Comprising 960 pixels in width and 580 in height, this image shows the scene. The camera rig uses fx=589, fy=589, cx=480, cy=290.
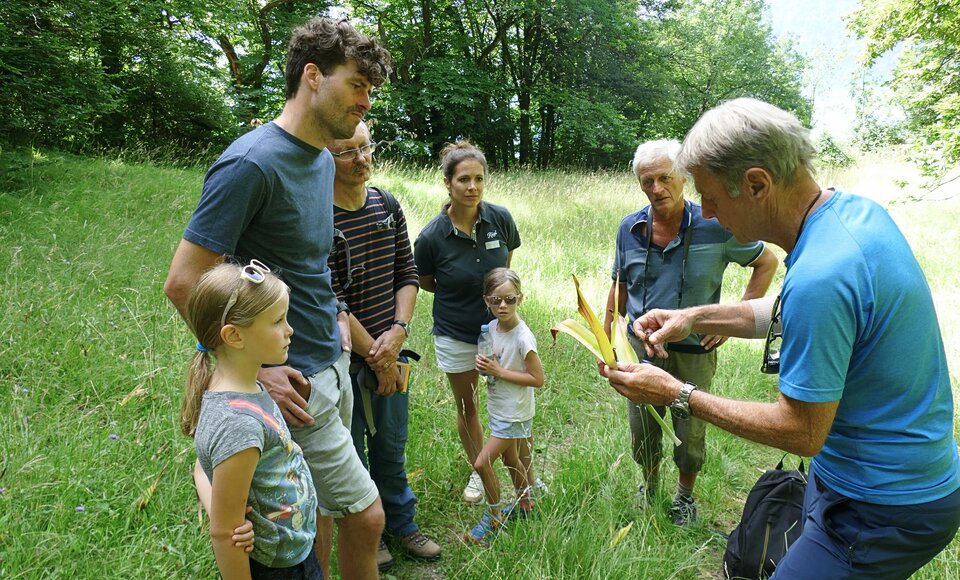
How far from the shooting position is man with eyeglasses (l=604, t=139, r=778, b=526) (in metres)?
3.07

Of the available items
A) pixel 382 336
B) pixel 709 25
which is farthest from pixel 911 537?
pixel 709 25

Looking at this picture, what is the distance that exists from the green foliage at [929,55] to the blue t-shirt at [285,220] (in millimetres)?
7207

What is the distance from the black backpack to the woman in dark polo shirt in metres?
1.38

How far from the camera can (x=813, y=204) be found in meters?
1.70

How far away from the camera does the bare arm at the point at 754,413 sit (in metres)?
1.57

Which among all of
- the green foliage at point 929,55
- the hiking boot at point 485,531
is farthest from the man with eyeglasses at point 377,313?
the green foliage at point 929,55

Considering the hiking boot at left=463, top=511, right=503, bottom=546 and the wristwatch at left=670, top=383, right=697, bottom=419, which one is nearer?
the wristwatch at left=670, top=383, right=697, bottom=419

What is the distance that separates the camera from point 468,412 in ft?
11.7

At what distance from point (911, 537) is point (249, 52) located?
19.5 m

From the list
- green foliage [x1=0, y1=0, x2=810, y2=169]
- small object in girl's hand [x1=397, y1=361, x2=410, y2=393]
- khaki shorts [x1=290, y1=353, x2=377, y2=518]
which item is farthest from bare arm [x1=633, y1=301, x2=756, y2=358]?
green foliage [x1=0, y1=0, x2=810, y2=169]

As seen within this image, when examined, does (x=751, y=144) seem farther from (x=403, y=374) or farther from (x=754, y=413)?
(x=403, y=374)

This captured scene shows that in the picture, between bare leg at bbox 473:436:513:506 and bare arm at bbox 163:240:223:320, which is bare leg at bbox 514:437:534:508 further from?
bare arm at bbox 163:240:223:320

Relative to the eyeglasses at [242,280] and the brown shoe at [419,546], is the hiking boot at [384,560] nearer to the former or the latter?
the brown shoe at [419,546]

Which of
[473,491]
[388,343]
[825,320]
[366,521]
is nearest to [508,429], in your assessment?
[473,491]
